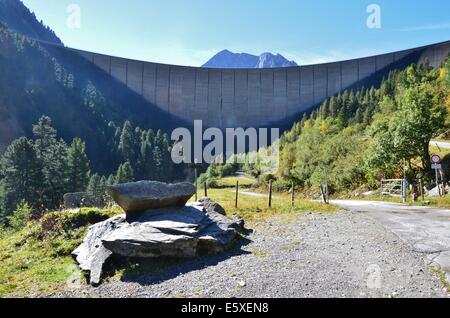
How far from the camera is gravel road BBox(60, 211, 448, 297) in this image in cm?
721

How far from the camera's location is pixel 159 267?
32.1ft

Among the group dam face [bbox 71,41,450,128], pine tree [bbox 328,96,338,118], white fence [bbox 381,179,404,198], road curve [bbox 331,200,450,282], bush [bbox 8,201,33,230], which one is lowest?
bush [bbox 8,201,33,230]

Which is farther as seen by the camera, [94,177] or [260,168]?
[260,168]

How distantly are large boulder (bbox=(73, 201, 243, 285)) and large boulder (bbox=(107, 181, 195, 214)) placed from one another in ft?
0.78

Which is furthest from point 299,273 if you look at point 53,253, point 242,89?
point 242,89

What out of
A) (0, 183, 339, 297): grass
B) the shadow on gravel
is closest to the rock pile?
the shadow on gravel

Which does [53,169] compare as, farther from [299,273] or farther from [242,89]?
[242,89]

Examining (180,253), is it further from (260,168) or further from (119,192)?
(260,168)

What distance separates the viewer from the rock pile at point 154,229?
32.9 ft

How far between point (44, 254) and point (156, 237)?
16.8 ft

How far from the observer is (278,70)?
5300 inches

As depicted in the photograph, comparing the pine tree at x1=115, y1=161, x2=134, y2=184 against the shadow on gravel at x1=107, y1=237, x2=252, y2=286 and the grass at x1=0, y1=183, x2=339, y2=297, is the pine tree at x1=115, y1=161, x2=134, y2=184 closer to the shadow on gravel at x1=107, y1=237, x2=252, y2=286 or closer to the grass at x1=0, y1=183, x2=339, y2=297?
the grass at x1=0, y1=183, x2=339, y2=297
